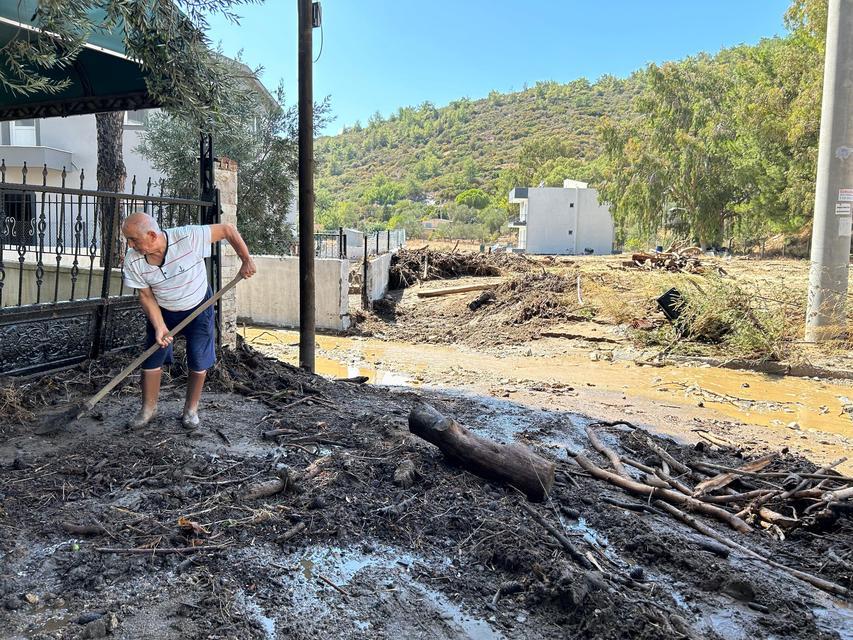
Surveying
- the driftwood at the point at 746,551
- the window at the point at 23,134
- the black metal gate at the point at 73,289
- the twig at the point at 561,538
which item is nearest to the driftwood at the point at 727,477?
the driftwood at the point at 746,551

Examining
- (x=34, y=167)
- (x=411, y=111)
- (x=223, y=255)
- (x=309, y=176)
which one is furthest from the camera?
(x=411, y=111)

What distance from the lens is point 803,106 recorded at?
26.2 meters

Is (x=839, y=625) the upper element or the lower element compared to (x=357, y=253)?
lower

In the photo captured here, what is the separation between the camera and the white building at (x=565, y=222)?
166ft

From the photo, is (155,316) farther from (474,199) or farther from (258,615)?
(474,199)

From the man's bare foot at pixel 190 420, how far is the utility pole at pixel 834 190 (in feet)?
35.0

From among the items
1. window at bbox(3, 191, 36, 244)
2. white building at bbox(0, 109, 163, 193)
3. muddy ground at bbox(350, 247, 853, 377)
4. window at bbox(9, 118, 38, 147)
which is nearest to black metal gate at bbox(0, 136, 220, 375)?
window at bbox(3, 191, 36, 244)

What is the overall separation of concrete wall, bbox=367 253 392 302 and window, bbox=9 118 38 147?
11556 mm

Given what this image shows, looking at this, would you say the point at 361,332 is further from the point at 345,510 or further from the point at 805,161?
the point at 805,161

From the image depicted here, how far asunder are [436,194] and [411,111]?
44.0 metres

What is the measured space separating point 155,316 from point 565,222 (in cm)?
4838

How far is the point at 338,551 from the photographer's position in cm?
373

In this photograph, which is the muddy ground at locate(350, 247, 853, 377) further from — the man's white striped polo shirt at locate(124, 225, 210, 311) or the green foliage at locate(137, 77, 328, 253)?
the man's white striped polo shirt at locate(124, 225, 210, 311)

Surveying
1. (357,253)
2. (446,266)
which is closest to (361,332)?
(446,266)
